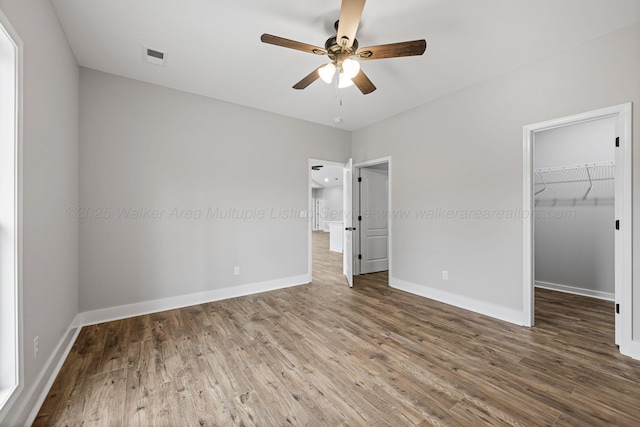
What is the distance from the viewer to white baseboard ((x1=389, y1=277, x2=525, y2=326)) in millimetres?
2982

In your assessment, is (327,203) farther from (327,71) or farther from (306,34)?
(327,71)

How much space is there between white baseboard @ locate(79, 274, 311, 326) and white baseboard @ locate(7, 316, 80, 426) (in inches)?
21.5

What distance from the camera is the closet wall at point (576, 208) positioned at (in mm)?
3762

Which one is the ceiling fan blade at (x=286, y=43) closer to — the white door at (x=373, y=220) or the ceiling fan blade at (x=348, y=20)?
the ceiling fan blade at (x=348, y=20)

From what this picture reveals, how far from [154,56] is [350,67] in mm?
2092

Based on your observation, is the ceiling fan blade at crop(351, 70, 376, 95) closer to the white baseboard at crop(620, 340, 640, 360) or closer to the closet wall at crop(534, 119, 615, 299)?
the white baseboard at crop(620, 340, 640, 360)

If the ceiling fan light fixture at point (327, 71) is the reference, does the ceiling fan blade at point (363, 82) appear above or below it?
above

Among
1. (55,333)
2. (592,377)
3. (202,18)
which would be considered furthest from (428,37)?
(55,333)

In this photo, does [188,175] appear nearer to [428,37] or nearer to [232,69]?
[232,69]

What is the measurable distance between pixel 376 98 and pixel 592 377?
356cm

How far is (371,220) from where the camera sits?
17.7 feet

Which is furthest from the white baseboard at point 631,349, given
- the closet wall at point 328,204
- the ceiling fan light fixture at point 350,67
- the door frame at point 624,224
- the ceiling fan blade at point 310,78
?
the closet wall at point 328,204

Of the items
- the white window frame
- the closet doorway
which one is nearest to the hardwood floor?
the white window frame

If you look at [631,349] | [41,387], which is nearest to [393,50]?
[631,349]
